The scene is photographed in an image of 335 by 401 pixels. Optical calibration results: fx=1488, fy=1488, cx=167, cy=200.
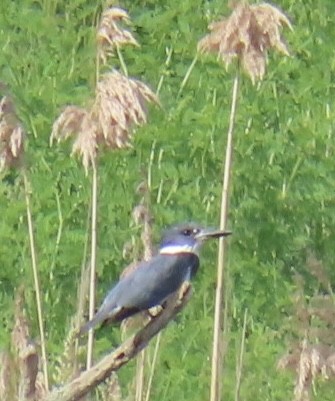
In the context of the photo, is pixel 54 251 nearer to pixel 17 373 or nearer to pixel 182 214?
pixel 182 214

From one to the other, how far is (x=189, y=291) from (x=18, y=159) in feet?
2.84

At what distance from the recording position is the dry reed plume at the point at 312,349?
4.16 m

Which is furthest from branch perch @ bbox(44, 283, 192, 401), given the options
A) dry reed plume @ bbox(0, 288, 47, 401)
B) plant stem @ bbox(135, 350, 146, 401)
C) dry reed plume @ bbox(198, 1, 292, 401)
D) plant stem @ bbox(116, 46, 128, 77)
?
plant stem @ bbox(116, 46, 128, 77)

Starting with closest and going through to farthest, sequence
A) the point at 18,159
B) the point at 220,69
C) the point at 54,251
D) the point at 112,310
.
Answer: the point at 112,310
the point at 18,159
the point at 54,251
the point at 220,69

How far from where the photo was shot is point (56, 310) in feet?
21.5

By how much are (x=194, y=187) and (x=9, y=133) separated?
2.75 m

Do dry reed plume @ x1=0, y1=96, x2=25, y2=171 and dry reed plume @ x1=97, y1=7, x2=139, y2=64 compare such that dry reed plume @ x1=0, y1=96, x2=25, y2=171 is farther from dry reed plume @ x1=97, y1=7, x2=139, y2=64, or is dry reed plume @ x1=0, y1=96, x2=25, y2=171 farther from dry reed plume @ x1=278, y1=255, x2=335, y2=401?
dry reed plume @ x1=278, y1=255, x2=335, y2=401

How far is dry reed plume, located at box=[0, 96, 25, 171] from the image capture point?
14.1 feet

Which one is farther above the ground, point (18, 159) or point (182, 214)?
point (18, 159)

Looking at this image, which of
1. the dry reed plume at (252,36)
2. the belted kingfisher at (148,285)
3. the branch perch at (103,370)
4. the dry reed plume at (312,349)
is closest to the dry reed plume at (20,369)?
the branch perch at (103,370)

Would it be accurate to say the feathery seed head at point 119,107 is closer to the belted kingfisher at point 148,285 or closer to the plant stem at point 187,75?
the belted kingfisher at point 148,285

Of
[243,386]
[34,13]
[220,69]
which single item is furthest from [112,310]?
[34,13]

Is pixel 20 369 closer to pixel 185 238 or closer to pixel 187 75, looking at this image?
pixel 185 238

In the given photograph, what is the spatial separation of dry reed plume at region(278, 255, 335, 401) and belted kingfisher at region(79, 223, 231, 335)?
359mm
